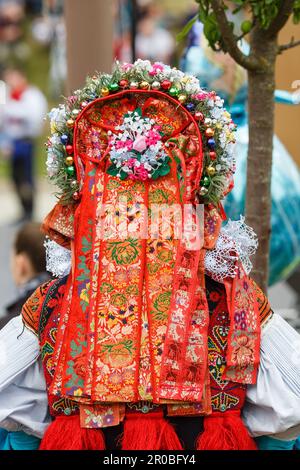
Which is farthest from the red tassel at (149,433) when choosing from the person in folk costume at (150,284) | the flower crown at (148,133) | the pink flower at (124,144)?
the pink flower at (124,144)

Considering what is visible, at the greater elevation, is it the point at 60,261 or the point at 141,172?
the point at 141,172

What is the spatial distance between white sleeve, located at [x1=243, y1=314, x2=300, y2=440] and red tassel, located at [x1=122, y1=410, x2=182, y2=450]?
0.23 meters

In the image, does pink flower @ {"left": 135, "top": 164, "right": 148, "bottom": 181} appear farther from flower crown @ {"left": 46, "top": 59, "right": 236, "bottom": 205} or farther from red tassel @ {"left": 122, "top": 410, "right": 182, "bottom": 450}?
red tassel @ {"left": 122, "top": 410, "right": 182, "bottom": 450}

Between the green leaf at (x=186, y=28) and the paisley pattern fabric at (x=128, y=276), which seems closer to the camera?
the paisley pattern fabric at (x=128, y=276)

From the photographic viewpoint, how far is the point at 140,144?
232 cm

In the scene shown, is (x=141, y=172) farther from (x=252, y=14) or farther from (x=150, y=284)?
(x=252, y=14)

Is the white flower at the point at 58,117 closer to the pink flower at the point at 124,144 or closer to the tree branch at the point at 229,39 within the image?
the pink flower at the point at 124,144

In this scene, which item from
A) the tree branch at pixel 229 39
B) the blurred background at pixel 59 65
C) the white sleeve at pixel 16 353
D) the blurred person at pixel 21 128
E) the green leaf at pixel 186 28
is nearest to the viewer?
the white sleeve at pixel 16 353

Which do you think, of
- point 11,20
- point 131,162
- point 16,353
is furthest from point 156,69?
point 11,20

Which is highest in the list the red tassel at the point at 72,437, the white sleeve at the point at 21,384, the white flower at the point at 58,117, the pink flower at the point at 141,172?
the white flower at the point at 58,117

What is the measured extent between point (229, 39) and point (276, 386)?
1160 millimetres

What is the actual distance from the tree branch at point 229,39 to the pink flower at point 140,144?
74cm

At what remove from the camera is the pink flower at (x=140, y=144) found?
Result: 232 cm

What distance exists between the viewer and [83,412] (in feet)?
7.75
